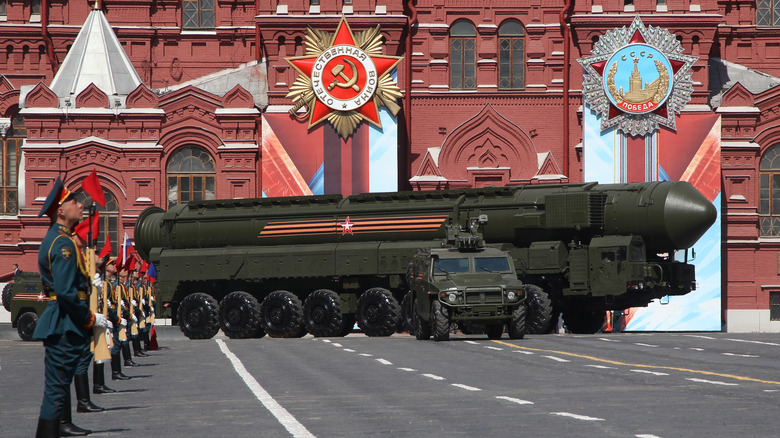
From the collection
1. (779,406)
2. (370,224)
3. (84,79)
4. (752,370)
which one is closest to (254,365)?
(752,370)

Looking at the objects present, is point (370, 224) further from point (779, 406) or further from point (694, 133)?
point (779, 406)

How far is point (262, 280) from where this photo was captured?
126ft

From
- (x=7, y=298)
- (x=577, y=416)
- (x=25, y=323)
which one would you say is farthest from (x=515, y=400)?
(x=7, y=298)

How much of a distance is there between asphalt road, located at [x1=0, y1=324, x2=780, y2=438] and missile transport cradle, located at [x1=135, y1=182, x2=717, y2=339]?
7.85m

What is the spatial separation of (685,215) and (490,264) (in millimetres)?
6864

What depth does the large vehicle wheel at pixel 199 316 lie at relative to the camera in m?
38.5

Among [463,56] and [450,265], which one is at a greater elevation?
[463,56]

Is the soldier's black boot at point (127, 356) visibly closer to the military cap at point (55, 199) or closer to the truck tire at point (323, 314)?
the military cap at point (55, 199)

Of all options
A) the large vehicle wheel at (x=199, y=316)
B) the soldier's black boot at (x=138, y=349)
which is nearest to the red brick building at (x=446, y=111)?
the large vehicle wheel at (x=199, y=316)

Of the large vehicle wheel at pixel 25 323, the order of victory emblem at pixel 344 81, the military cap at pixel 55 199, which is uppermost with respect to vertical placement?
the order of victory emblem at pixel 344 81

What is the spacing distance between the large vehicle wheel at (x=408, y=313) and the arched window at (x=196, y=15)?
67.9 ft

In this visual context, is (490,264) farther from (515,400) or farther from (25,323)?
(25,323)

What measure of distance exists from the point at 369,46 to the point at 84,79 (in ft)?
37.2

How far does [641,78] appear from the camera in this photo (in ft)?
149
